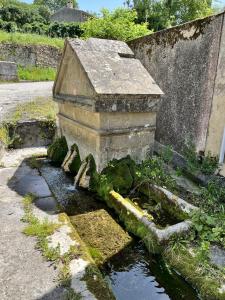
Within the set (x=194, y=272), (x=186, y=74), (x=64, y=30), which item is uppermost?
(x=64, y=30)

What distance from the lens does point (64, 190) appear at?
406cm

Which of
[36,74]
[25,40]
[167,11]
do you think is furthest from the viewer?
[167,11]

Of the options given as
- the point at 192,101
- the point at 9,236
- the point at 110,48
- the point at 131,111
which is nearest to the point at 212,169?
the point at 192,101

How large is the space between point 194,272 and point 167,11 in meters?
36.5

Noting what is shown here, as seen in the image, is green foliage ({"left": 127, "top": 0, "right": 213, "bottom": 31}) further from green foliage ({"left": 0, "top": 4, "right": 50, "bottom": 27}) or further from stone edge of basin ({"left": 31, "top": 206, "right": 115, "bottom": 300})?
stone edge of basin ({"left": 31, "top": 206, "right": 115, "bottom": 300})

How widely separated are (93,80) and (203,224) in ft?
7.70

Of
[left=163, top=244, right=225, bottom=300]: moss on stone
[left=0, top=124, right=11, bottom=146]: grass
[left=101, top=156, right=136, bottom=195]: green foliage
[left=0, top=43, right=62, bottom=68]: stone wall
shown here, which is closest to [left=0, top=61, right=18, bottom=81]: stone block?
[left=0, top=43, right=62, bottom=68]: stone wall

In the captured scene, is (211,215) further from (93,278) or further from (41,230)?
(41,230)

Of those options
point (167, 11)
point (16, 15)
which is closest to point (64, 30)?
Result: point (16, 15)

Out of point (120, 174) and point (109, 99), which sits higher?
point (109, 99)

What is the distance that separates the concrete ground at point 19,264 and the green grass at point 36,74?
1561 cm

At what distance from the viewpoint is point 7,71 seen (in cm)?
1462

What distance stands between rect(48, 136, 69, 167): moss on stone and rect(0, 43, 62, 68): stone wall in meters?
17.0

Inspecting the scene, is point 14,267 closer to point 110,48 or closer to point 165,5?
point 110,48
